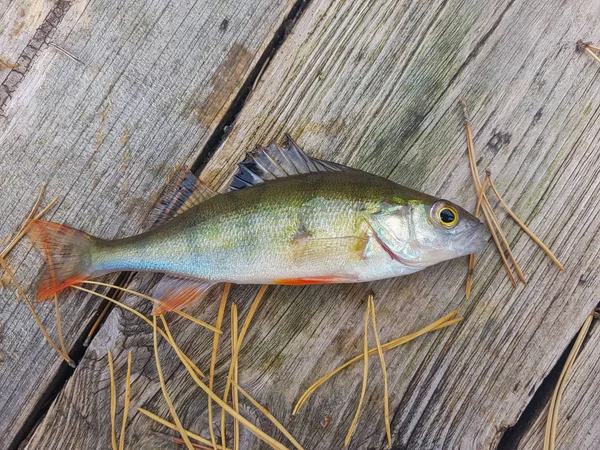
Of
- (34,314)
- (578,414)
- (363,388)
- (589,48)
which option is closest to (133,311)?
(34,314)

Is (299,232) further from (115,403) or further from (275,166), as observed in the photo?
(115,403)

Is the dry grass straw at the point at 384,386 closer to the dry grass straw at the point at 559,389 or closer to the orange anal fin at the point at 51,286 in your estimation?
the dry grass straw at the point at 559,389

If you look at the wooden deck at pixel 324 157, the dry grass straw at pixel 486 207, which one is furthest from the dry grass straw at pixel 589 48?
the dry grass straw at pixel 486 207

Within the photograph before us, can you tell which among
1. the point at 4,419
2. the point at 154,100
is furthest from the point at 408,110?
the point at 4,419

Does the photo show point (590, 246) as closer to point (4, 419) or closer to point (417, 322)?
point (417, 322)

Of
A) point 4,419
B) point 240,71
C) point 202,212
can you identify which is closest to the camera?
point 202,212

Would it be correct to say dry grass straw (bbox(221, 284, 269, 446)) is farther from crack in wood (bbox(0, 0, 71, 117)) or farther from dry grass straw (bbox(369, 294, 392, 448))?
crack in wood (bbox(0, 0, 71, 117))

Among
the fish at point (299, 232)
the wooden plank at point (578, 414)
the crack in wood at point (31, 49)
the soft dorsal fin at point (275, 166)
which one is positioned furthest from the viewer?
the crack in wood at point (31, 49)
